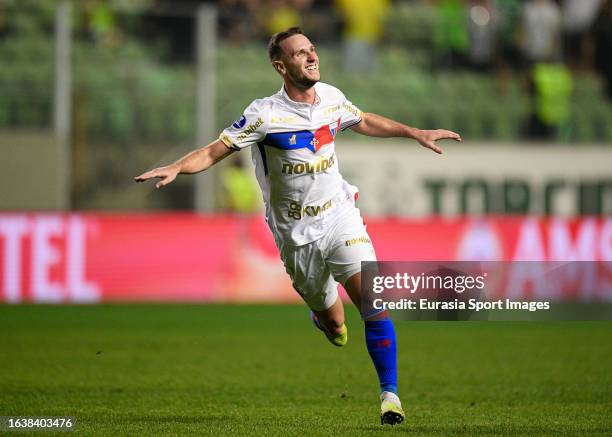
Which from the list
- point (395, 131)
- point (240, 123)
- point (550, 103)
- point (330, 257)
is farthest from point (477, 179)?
point (240, 123)

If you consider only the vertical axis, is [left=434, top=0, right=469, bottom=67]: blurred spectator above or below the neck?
above

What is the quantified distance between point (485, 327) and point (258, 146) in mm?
8448

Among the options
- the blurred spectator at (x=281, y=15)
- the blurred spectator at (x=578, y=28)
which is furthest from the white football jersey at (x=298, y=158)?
the blurred spectator at (x=578, y=28)

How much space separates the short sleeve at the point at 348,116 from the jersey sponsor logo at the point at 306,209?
1.71 feet

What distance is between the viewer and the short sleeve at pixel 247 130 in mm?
7031

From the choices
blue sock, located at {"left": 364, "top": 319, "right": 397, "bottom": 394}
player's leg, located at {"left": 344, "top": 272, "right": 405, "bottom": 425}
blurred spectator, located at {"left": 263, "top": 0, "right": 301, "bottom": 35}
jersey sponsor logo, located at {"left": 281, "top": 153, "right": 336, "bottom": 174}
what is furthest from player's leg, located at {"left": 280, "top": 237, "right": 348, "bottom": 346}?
blurred spectator, located at {"left": 263, "top": 0, "right": 301, "bottom": 35}

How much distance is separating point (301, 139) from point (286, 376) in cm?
309

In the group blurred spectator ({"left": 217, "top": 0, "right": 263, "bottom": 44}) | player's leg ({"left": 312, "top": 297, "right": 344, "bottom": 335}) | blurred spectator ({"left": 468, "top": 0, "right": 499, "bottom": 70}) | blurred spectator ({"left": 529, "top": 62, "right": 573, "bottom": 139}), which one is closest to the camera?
player's leg ({"left": 312, "top": 297, "right": 344, "bottom": 335})

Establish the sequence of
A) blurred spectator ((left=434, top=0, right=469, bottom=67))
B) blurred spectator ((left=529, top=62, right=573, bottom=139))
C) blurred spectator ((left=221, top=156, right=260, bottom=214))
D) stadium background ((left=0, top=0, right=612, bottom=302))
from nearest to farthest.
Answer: stadium background ((left=0, top=0, right=612, bottom=302)) → blurred spectator ((left=221, top=156, right=260, bottom=214)) → blurred spectator ((left=434, top=0, right=469, bottom=67)) → blurred spectator ((left=529, top=62, right=573, bottom=139))

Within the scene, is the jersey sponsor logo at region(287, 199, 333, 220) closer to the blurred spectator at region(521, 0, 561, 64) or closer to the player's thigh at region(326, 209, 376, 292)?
the player's thigh at region(326, 209, 376, 292)

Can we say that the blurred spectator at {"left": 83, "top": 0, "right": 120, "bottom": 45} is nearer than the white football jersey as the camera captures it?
No

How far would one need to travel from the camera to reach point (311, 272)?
752 centimetres

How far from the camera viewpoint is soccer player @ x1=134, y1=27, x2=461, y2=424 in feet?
23.3

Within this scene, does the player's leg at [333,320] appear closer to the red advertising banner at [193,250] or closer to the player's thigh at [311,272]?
the player's thigh at [311,272]
